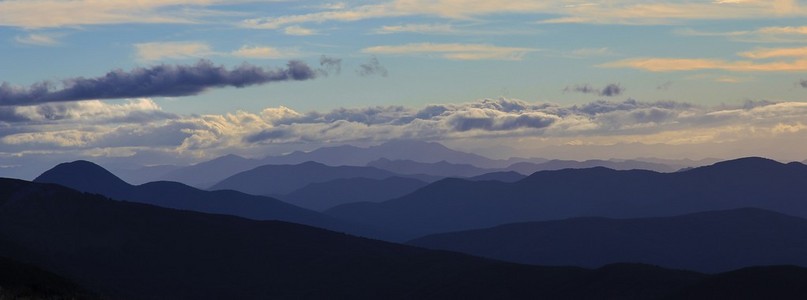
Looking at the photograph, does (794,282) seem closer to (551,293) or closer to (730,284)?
(730,284)

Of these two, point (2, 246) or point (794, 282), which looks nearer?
point (794, 282)

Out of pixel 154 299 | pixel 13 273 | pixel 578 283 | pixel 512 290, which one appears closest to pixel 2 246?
pixel 154 299

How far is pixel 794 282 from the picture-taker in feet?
518

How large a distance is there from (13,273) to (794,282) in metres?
113

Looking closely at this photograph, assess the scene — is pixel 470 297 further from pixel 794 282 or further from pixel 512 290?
pixel 794 282

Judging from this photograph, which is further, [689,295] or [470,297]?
[470,297]

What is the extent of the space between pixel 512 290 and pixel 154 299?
2744 inches

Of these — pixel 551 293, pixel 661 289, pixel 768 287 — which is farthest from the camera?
pixel 551 293

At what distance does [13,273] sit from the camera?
390ft

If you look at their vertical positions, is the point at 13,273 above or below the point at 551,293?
above

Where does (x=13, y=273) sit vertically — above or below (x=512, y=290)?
above

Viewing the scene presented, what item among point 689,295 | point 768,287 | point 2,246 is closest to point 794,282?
point 768,287

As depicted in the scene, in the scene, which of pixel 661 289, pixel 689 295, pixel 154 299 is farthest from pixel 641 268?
pixel 154 299

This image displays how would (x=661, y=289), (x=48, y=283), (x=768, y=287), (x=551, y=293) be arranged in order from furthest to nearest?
(x=551, y=293) < (x=661, y=289) < (x=768, y=287) < (x=48, y=283)
